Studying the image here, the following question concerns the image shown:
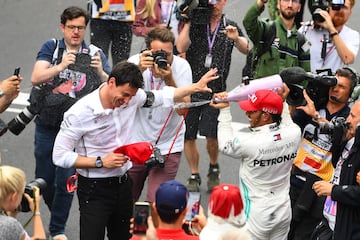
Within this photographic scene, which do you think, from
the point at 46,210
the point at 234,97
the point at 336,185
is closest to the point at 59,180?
the point at 46,210

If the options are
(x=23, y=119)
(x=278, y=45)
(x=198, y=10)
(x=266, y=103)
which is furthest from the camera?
(x=198, y=10)

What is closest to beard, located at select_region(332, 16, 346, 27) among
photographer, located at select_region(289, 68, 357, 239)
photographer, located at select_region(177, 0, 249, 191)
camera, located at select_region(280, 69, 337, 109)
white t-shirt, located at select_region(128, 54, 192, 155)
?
photographer, located at select_region(177, 0, 249, 191)

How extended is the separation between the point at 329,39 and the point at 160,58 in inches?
83.5

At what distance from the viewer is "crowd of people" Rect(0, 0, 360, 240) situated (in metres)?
6.79

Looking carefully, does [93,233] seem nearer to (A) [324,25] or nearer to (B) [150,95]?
(B) [150,95]

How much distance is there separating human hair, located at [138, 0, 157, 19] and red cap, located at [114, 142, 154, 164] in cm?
411

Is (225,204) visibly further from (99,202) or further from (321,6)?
(321,6)

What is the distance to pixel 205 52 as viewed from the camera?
952 centimetres

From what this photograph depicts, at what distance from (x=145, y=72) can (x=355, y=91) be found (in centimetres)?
176

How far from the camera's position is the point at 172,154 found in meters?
8.18

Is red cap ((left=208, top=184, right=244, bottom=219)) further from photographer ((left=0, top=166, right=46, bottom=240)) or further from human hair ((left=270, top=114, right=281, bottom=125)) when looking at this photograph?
human hair ((left=270, top=114, right=281, bottom=125))

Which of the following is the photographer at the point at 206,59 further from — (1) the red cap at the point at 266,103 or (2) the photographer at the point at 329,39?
(1) the red cap at the point at 266,103

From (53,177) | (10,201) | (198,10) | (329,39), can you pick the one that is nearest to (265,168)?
(10,201)

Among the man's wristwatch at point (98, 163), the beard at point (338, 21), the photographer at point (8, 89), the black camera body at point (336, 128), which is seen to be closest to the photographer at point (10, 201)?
the man's wristwatch at point (98, 163)
